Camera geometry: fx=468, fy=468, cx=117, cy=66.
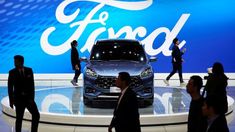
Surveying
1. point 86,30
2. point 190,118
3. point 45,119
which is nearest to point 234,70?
point 86,30

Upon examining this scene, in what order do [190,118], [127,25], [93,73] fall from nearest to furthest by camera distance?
[190,118] → [93,73] → [127,25]

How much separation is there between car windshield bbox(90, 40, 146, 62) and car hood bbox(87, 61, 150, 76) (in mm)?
347

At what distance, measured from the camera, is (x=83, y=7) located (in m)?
Answer: 17.5

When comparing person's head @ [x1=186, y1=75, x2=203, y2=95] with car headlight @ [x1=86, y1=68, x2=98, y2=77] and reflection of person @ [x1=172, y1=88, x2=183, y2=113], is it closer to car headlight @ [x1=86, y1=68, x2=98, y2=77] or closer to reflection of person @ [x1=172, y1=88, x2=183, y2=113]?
reflection of person @ [x1=172, y1=88, x2=183, y2=113]

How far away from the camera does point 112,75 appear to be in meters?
9.91

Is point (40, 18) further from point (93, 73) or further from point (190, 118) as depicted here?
point (190, 118)

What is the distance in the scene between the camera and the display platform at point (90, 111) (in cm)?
898

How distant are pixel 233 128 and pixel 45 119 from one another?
12.0ft

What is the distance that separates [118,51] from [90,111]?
1.96m

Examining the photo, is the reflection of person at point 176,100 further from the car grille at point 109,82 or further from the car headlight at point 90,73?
the car headlight at point 90,73

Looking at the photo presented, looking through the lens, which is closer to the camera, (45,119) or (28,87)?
(28,87)

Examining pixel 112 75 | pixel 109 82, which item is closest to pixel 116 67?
pixel 112 75

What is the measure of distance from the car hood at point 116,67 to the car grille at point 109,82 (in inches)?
3.6

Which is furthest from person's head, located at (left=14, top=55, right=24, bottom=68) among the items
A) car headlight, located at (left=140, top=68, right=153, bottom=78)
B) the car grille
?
car headlight, located at (left=140, top=68, right=153, bottom=78)
